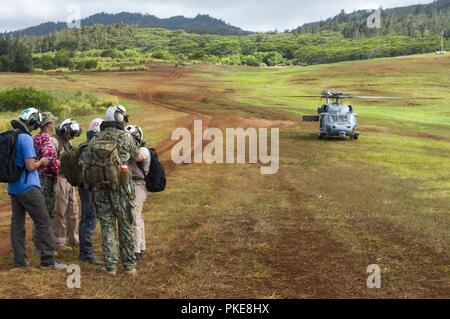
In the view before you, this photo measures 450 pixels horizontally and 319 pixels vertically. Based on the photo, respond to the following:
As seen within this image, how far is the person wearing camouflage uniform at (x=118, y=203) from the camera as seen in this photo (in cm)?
812

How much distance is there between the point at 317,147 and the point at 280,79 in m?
49.4

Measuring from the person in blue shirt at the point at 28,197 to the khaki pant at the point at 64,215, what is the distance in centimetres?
116

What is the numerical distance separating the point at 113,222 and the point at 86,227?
1.29m

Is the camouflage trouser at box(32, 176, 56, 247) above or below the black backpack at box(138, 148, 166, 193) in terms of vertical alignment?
below

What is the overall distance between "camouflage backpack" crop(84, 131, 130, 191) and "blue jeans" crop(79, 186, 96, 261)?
1.36m

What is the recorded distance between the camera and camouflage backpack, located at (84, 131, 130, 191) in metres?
7.88

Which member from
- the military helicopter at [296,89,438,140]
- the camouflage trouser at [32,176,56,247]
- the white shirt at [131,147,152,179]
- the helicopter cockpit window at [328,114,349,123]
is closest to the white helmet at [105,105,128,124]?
the white shirt at [131,147,152,179]

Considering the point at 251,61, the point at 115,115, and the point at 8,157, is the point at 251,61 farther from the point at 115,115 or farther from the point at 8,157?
the point at 8,157

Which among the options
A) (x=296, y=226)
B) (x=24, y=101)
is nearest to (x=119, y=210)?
(x=296, y=226)

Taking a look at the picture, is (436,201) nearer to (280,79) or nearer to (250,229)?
(250,229)

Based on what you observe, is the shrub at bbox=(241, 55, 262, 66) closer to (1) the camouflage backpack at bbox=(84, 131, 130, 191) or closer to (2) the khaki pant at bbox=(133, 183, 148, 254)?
(2) the khaki pant at bbox=(133, 183, 148, 254)
